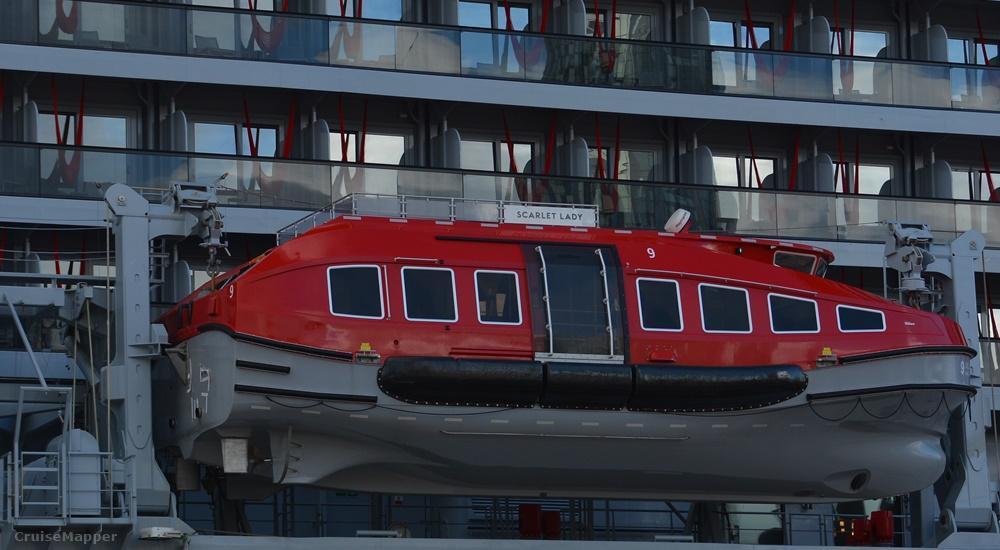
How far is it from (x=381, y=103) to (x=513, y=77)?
2028 mm

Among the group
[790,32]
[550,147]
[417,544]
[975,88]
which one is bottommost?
[417,544]

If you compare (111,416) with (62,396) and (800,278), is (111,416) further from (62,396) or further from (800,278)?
(800,278)

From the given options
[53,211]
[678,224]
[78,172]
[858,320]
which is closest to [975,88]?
[858,320]

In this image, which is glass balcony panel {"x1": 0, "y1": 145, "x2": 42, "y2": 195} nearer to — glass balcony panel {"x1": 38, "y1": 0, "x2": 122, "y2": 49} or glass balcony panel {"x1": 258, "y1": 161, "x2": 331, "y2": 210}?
glass balcony panel {"x1": 38, "y1": 0, "x2": 122, "y2": 49}

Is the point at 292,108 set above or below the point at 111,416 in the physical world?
above

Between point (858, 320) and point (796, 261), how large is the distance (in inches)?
39.8

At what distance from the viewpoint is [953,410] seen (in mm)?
23438

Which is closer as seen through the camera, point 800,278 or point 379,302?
point 379,302

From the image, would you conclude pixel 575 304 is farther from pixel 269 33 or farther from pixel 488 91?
pixel 269 33

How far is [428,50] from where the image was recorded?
26.7m

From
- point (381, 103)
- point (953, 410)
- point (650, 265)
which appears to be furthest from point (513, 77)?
point (953, 410)

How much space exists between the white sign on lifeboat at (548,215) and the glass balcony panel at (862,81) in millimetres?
6919

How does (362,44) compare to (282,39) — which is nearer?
(282,39)

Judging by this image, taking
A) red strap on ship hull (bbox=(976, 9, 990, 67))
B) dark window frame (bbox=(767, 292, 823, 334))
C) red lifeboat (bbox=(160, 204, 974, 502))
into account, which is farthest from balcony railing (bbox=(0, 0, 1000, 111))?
dark window frame (bbox=(767, 292, 823, 334))
